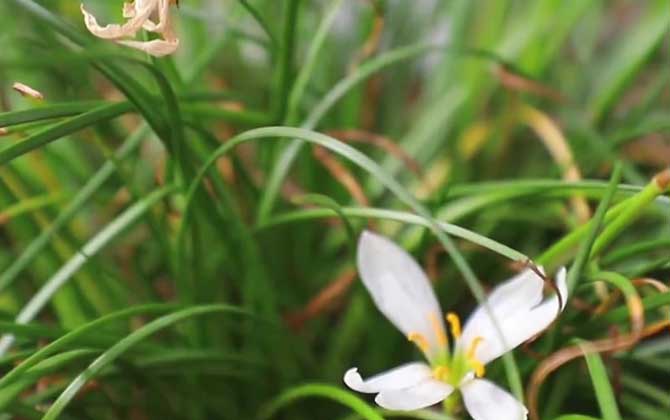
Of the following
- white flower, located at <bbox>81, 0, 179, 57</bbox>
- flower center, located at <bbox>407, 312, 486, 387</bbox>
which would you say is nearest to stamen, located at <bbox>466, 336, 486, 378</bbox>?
flower center, located at <bbox>407, 312, 486, 387</bbox>

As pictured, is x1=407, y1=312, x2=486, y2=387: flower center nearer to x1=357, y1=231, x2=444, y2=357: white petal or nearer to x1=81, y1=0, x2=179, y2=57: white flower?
x1=357, y1=231, x2=444, y2=357: white petal

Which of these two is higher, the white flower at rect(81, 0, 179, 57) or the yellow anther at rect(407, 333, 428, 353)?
the white flower at rect(81, 0, 179, 57)

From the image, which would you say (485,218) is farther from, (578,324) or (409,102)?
(409,102)

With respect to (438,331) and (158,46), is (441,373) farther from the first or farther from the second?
(158,46)

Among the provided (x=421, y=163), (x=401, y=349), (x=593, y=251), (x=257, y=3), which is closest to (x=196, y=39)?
(x=257, y=3)

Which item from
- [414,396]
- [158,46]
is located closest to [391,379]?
[414,396]

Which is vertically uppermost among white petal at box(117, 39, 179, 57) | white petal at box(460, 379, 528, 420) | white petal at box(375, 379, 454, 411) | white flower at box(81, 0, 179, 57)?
white flower at box(81, 0, 179, 57)

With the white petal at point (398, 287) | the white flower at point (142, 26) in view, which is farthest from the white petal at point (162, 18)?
the white petal at point (398, 287)
